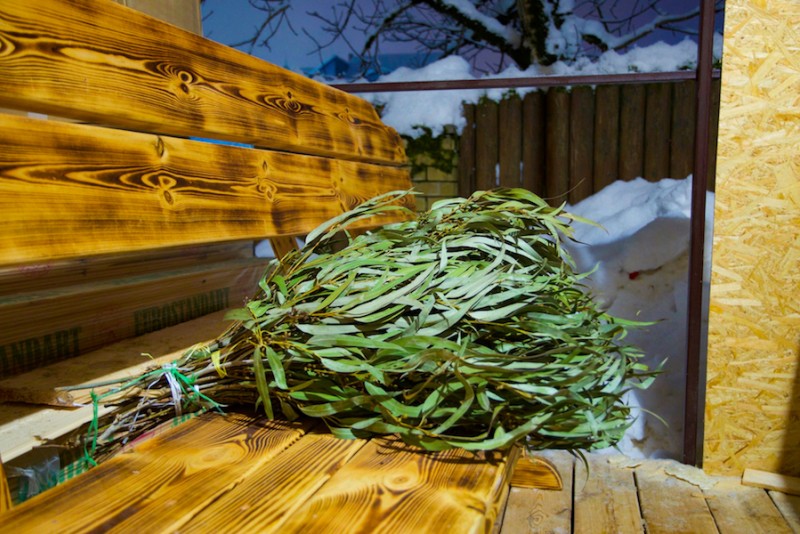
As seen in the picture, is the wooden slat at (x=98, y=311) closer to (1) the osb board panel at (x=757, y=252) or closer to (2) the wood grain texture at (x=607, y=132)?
(1) the osb board panel at (x=757, y=252)

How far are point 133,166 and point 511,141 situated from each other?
3594 millimetres

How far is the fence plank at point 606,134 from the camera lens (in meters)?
4.31

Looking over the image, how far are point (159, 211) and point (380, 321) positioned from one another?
1.89 feet

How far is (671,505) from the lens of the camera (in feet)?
7.43

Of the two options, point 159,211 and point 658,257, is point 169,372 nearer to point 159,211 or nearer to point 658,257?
point 159,211

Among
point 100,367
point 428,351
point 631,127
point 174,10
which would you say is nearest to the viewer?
point 428,351

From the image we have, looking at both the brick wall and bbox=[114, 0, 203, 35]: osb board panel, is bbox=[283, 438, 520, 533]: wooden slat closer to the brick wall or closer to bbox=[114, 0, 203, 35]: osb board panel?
bbox=[114, 0, 203, 35]: osb board panel

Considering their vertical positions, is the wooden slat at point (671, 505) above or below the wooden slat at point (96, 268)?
below

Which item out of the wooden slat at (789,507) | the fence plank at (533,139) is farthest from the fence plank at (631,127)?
the wooden slat at (789,507)

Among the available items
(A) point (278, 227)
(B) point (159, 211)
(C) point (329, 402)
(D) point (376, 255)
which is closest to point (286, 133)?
(A) point (278, 227)

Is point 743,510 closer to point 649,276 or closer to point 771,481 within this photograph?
point 771,481

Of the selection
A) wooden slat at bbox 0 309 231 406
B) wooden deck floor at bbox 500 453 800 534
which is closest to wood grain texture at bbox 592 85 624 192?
wooden deck floor at bbox 500 453 800 534

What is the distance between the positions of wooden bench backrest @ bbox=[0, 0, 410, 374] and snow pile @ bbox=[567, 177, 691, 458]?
175 centimetres

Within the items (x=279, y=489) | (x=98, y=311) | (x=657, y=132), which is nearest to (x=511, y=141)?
(x=657, y=132)
